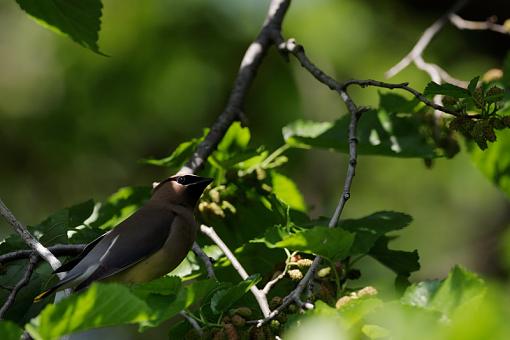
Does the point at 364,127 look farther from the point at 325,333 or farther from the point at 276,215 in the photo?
the point at 325,333

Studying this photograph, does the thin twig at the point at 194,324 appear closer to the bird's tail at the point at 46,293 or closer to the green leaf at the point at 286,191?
the bird's tail at the point at 46,293

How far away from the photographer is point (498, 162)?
478cm

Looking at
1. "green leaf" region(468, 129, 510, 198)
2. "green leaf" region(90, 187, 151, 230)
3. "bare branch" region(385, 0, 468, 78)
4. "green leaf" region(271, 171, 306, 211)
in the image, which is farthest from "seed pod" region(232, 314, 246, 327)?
"bare branch" region(385, 0, 468, 78)

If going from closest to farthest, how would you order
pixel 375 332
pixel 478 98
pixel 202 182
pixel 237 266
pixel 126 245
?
pixel 375 332
pixel 478 98
pixel 237 266
pixel 126 245
pixel 202 182

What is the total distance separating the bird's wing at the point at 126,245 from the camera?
3.60 m

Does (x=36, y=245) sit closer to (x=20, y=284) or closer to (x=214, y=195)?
(x=20, y=284)

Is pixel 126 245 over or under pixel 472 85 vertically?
under

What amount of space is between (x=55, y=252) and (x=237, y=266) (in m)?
0.79

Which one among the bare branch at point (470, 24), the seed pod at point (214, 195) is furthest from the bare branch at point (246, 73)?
the bare branch at point (470, 24)

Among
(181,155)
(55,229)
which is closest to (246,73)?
(181,155)

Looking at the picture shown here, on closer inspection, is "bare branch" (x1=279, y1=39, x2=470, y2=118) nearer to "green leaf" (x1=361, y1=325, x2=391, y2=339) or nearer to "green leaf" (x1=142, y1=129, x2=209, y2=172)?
"green leaf" (x1=142, y1=129, x2=209, y2=172)

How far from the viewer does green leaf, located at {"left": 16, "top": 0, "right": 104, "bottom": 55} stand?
4.87 metres

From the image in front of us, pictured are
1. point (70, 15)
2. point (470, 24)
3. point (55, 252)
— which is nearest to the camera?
point (55, 252)

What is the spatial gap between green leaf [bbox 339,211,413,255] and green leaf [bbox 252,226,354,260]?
75 cm
